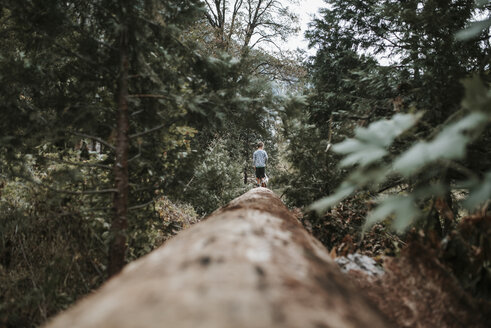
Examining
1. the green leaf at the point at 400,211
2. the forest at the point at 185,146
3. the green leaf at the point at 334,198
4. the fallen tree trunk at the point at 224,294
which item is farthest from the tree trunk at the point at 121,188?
the green leaf at the point at 400,211

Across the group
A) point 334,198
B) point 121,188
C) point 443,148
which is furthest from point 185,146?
point 443,148

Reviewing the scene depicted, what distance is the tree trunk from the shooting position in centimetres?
204

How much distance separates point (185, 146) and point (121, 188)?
62.2 inches

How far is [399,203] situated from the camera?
0.85 meters

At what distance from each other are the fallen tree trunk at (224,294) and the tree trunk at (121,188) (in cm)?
108

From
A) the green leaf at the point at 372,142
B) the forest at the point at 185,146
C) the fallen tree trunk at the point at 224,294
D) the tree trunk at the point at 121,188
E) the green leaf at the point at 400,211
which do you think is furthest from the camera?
the tree trunk at the point at 121,188

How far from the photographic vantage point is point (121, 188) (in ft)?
6.82

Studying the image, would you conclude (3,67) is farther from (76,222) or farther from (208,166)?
(208,166)

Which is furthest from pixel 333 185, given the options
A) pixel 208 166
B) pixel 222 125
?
pixel 208 166

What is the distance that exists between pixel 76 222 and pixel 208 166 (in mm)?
6525

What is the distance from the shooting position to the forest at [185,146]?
47.8 inches

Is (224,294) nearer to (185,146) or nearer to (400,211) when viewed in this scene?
(400,211)

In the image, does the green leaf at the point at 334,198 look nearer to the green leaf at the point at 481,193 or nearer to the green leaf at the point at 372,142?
the green leaf at the point at 372,142

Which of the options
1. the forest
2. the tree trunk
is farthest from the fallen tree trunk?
the tree trunk
